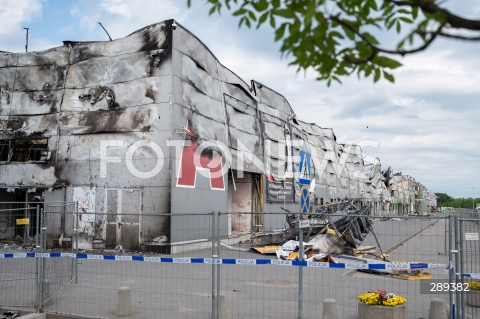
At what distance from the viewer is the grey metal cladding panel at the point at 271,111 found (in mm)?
30237

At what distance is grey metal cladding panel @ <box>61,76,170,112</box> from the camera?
19422 mm

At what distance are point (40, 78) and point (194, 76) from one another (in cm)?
688

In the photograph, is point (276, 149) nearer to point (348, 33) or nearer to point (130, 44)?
point (130, 44)

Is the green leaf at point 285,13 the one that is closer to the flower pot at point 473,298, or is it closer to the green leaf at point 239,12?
the green leaf at point 239,12

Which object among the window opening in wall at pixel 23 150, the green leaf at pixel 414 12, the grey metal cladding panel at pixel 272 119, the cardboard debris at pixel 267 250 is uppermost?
the grey metal cladding panel at pixel 272 119

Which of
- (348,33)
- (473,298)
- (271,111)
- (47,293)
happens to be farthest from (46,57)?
(348,33)

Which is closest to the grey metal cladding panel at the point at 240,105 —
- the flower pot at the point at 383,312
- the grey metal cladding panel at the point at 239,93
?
the grey metal cladding panel at the point at 239,93

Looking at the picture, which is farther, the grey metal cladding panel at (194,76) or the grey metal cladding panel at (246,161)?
the grey metal cladding panel at (246,161)

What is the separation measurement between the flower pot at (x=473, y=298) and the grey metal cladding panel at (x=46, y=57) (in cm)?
1824

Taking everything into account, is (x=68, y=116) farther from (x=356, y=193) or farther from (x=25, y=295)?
(x=356, y=193)

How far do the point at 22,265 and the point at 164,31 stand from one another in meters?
10.5

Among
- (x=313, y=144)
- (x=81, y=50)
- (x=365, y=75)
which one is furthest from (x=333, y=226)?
(x=313, y=144)

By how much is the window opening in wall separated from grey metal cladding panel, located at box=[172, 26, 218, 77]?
23.9 ft

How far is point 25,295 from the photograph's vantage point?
1055 centimetres
